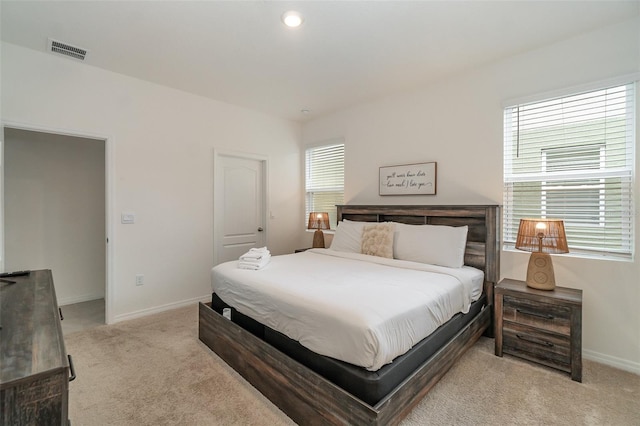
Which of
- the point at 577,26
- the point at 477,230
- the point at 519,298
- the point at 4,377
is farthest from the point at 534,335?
the point at 4,377

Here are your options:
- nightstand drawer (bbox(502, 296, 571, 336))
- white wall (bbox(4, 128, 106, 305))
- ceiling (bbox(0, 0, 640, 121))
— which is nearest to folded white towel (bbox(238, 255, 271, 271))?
ceiling (bbox(0, 0, 640, 121))

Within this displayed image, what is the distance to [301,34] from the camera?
241cm

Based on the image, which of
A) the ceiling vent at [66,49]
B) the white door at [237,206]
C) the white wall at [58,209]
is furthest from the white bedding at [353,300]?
the white wall at [58,209]

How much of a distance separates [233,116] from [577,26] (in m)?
3.72

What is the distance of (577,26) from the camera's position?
91.4 inches

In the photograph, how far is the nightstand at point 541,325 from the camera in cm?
209

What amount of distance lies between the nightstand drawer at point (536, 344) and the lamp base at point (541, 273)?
350 mm

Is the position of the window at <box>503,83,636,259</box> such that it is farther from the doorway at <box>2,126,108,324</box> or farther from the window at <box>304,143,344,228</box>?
the doorway at <box>2,126,108,324</box>

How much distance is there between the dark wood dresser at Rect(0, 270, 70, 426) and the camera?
726mm

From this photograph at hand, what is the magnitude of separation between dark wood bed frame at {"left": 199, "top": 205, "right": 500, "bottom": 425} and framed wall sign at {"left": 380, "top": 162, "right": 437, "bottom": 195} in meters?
0.30

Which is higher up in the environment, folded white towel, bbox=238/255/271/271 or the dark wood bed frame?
folded white towel, bbox=238/255/271/271

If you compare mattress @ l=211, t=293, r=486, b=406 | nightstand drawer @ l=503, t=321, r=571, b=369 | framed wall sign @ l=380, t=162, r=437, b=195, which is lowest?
nightstand drawer @ l=503, t=321, r=571, b=369

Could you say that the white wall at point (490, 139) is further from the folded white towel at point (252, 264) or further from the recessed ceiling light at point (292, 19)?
the folded white towel at point (252, 264)

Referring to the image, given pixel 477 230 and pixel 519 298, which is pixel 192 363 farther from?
pixel 477 230
